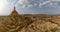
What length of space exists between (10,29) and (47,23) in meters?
0.41

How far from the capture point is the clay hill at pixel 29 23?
1.40 meters

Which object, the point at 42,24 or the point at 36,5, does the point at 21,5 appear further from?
the point at 42,24

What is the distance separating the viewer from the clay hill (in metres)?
1.40

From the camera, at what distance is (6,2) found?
57.8 inches

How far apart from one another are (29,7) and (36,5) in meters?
0.08

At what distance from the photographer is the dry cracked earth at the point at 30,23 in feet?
4.60

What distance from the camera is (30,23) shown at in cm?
143

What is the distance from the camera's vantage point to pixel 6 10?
1.46 m

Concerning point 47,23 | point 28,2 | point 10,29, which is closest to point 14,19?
point 10,29

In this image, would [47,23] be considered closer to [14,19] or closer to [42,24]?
[42,24]

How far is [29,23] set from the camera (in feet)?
4.70

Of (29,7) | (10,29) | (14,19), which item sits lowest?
(10,29)

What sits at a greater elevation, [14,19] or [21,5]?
[21,5]

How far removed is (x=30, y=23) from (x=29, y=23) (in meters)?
0.01
